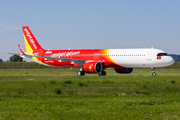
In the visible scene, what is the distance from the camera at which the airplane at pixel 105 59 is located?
41938 millimetres

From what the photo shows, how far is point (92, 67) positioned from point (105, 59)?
134 inches

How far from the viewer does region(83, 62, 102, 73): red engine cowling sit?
42.8 metres

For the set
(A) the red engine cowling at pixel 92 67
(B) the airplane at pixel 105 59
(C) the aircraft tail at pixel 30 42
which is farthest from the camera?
(C) the aircraft tail at pixel 30 42

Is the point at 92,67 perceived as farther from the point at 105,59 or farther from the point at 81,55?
the point at 81,55

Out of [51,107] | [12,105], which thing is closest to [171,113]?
[51,107]

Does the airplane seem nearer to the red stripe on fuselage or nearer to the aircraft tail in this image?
the red stripe on fuselage

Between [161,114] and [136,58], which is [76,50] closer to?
[136,58]

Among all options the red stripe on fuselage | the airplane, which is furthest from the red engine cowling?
the red stripe on fuselage

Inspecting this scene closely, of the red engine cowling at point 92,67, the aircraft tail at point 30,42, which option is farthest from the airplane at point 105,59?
the aircraft tail at point 30,42

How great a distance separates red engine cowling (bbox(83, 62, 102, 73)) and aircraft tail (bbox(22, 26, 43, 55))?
1462 centimetres

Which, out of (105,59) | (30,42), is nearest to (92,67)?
(105,59)

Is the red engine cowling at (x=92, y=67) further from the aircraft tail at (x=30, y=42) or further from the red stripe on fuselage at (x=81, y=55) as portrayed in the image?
the aircraft tail at (x=30, y=42)

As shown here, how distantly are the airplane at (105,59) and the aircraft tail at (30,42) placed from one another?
1552 mm

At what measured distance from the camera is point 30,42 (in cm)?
5597
